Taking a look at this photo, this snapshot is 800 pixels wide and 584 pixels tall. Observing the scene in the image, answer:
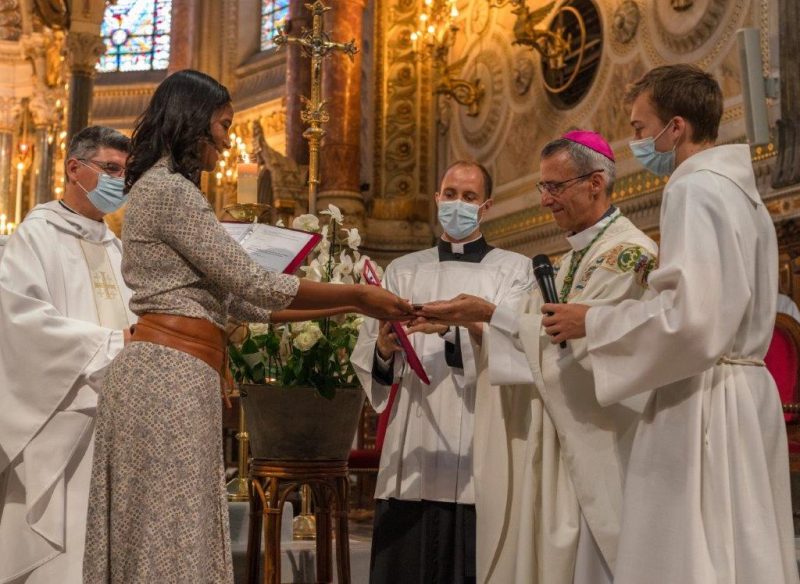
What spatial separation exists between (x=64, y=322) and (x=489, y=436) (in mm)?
1462

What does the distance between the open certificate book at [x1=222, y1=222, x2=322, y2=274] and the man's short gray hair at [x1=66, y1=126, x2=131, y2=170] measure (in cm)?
71

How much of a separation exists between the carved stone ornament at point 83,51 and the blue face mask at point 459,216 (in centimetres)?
1055

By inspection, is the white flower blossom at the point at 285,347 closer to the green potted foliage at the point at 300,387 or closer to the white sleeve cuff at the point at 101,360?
the green potted foliage at the point at 300,387

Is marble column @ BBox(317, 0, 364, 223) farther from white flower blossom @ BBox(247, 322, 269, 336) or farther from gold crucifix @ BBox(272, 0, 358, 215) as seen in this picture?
white flower blossom @ BBox(247, 322, 269, 336)

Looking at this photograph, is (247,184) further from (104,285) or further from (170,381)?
(170,381)

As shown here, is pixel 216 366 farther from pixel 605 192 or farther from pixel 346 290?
pixel 605 192

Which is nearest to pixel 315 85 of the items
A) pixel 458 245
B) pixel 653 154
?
pixel 458 245

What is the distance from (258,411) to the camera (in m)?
4.05

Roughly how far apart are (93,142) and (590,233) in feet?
5.91

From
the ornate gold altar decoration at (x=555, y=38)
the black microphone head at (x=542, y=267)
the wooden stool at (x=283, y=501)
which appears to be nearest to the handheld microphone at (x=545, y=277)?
the black microphone head at (x=542, y=267)

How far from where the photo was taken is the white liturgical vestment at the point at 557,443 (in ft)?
10.6

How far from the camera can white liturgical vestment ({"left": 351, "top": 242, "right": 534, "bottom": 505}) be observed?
389cm

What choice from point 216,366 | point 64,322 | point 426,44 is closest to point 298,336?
point 64,322

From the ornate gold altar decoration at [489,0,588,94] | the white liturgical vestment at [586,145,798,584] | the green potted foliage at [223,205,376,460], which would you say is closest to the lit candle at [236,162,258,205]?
the green potted foliage at [223,205,376,460]
